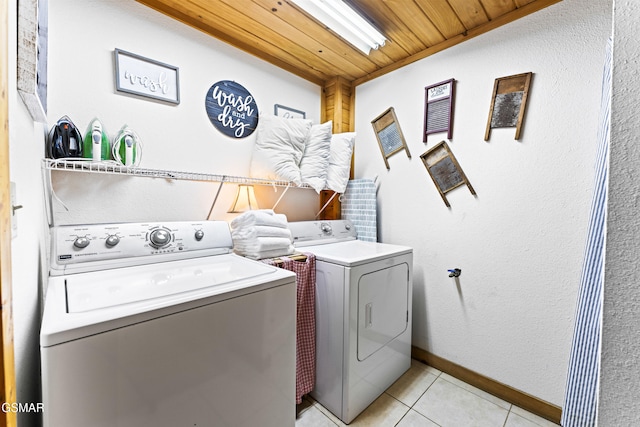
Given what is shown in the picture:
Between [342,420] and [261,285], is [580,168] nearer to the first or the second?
[261,285]

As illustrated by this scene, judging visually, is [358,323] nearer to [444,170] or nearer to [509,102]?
[444,170]

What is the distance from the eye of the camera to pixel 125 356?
0.72m

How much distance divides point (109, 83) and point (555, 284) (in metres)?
2.82

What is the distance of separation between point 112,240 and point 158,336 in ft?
2.27

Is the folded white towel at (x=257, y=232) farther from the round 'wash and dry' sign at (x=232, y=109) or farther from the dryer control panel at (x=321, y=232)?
the round 'wash and dry' sign at (x=232, y=109)

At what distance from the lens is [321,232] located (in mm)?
2121

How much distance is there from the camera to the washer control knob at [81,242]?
113 centimetres

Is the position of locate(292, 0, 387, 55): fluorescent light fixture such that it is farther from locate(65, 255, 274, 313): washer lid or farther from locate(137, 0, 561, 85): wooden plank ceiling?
locate(65, 255, 274, 313): washer lid

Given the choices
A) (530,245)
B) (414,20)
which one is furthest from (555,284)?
(414,20)

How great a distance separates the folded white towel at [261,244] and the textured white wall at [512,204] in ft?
3.75

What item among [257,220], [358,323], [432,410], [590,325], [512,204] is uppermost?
[512,204]

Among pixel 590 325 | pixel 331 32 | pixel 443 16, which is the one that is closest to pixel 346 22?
pixel 331 32

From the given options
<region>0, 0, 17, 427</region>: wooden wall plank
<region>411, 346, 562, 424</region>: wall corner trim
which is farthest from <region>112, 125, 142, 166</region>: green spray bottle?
<region>411, 346, 562, 424</region>: wall corner trim

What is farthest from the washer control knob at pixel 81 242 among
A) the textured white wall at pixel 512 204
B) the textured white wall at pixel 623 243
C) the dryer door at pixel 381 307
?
the textured white wall at pixel 512 204
